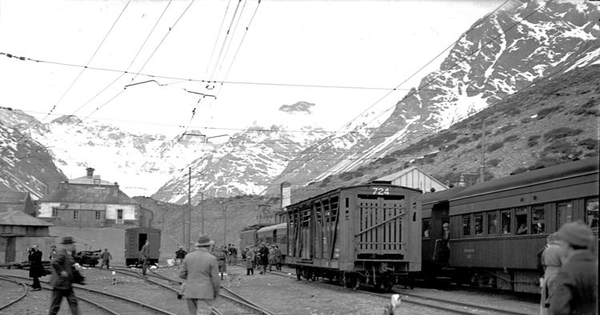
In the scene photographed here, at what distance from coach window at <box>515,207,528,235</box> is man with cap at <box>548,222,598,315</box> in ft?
47.6

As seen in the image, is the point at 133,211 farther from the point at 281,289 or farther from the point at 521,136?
the point at 281,289

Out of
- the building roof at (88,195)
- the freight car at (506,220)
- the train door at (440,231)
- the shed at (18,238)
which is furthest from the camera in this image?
the building roof at (88,195)

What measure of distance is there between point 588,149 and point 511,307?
48798 millimetres

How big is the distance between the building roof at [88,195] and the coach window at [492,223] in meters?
82.4

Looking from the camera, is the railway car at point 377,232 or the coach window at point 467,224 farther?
the coach window at point 467,224

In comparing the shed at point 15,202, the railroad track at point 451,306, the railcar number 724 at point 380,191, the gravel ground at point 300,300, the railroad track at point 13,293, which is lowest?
the railroad track at point 13,293

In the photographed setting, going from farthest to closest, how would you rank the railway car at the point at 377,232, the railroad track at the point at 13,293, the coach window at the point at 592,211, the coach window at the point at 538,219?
the railway car at the point at 377,232 < the railroad track at the point at 13,293 < the coach window at the point at 538,219 < the coach window at the point at 592,211

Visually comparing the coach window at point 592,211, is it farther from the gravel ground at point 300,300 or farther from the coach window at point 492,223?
the coach window at point 492,223

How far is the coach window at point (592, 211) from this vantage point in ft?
52.7

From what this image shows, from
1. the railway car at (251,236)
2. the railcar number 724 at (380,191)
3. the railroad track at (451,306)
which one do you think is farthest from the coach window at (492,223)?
the railway car at (251,236)

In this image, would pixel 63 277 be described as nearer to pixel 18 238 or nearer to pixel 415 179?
pixel 18 238

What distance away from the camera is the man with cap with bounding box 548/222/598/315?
18.4 feet

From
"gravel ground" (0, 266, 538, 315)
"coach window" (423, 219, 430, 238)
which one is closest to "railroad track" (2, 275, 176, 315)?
"gravel ground" (0, 266, 538, 315)

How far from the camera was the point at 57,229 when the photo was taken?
84.8m
